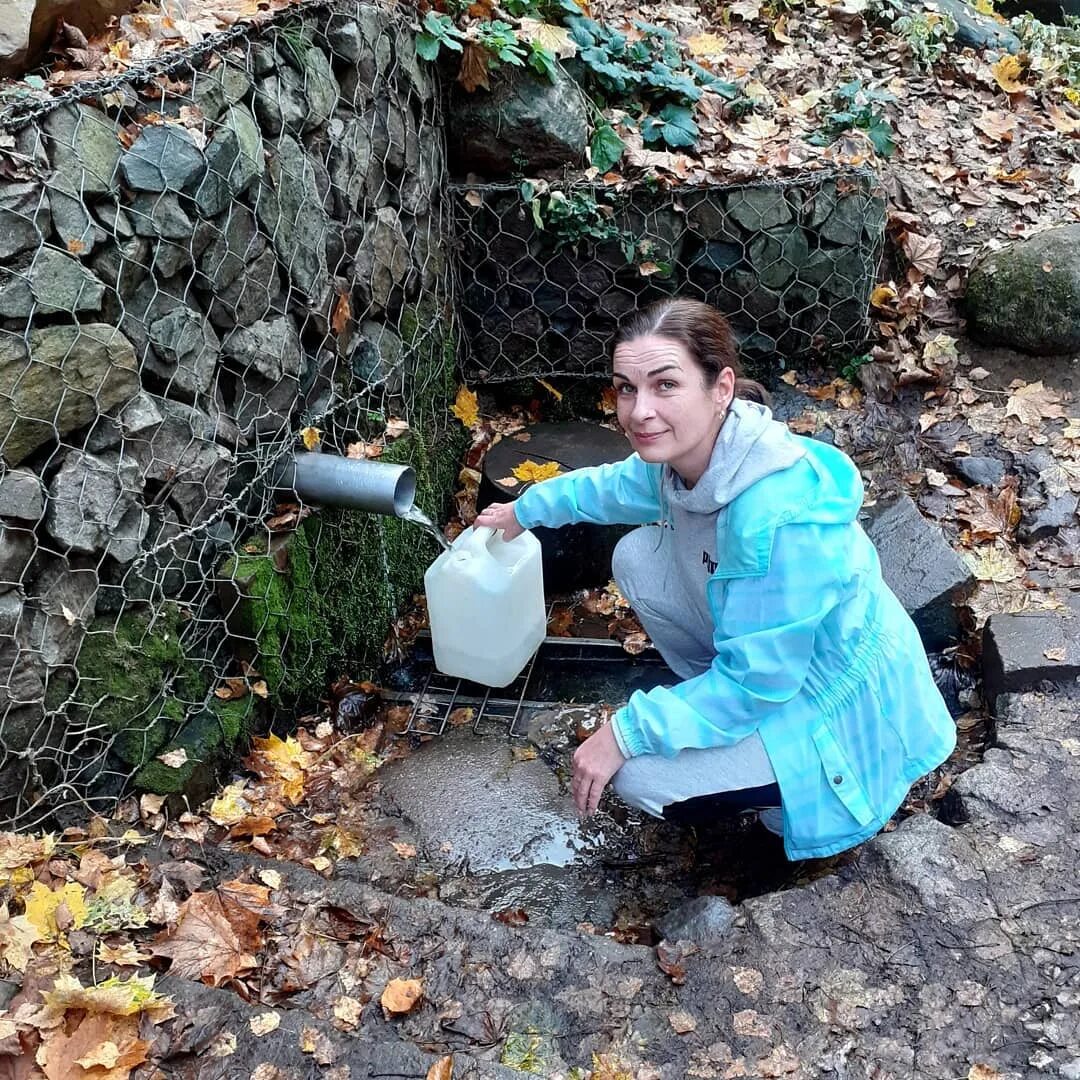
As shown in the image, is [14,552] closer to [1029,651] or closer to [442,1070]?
[442,1070]

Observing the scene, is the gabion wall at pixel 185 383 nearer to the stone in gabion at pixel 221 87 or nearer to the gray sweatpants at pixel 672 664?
the stone in gabion at pixel 221 87

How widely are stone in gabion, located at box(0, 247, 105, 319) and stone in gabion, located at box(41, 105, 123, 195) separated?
180 mm

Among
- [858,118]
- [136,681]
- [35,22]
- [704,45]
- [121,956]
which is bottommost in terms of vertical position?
[121,956]

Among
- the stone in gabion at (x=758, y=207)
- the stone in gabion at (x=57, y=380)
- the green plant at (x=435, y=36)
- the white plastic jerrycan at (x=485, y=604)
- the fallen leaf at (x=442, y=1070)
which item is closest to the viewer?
the fallen leaf at (x=442, y=1070)

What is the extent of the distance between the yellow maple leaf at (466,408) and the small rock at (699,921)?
109 inches

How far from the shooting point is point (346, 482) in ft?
10.7

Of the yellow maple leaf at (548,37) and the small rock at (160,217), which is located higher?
the yellow maple leaf at (548,37)

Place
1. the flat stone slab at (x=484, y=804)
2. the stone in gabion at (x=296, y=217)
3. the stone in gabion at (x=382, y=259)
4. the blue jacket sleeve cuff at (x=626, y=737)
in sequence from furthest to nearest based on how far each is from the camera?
1. the stone in gabion at (x=382, y=259)
2. the flat stone slab at (x=484, y=804)
3. the stone in gabion at (x=296, y=217)
4. the blue jacket sleeve cuff at (x=626, y=737)

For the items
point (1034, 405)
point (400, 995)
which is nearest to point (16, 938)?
point (400, 995)

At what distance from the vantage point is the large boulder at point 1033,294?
5004 millimetres

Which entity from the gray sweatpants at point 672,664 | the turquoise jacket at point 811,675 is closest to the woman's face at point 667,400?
the turquoise jacket at point 811,675

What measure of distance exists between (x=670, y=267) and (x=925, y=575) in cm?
194

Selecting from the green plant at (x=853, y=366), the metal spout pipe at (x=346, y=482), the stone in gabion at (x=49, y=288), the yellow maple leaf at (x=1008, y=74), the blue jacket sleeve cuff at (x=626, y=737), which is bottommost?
the green plant at (x=853, y=366)

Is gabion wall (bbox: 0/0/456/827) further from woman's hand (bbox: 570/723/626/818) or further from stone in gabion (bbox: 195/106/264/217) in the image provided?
woman's hand (bbox: 570/723/626/818)
